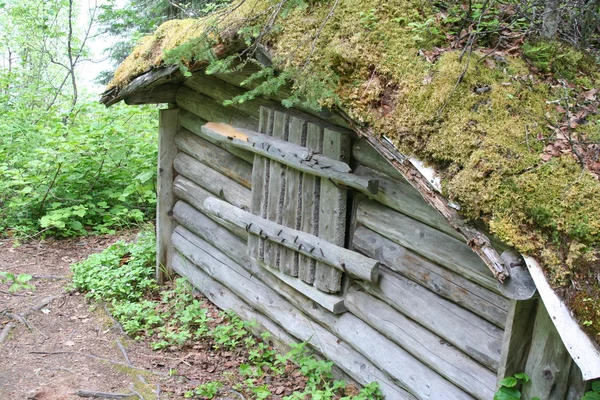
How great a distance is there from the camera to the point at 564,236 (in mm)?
2465

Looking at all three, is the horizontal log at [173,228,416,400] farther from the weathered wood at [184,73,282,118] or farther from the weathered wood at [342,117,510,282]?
the weathered wood at [342,117,510,282]

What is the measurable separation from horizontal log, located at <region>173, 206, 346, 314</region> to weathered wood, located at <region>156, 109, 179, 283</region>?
14cm

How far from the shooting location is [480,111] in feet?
9.97

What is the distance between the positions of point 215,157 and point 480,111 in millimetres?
3252

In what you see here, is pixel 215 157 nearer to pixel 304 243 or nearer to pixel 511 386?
pixel 304 243

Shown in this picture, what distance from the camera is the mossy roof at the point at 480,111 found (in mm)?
2479

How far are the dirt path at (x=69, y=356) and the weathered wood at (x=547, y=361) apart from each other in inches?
114

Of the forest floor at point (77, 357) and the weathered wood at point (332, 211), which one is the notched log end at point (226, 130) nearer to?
the weathered wood at point (332, 211)

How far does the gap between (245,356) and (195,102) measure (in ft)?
8.46

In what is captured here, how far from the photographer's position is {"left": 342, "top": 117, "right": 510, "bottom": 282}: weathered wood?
2.55 metres

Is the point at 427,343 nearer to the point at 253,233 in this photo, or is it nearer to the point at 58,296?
the point at 253,233

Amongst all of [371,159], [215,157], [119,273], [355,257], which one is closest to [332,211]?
[355,257]

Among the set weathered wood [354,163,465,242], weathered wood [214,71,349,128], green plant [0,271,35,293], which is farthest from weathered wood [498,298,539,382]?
green plant [0,271,35,293]

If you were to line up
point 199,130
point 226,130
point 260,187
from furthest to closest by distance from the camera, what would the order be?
point 199,130 < point 226,130 < point 260,187
